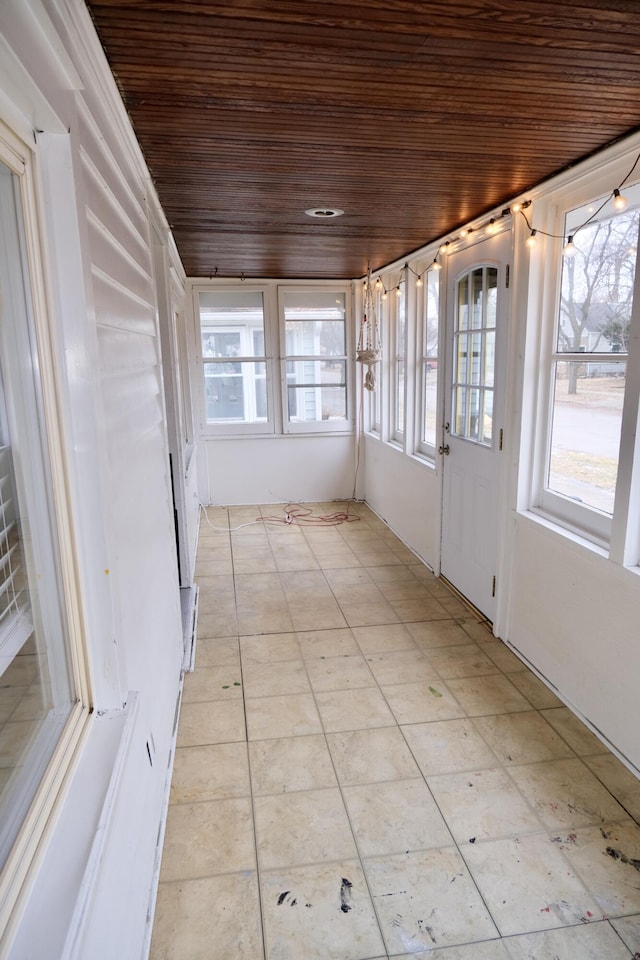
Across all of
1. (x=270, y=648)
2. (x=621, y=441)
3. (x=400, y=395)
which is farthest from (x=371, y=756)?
(x=400, y=395)

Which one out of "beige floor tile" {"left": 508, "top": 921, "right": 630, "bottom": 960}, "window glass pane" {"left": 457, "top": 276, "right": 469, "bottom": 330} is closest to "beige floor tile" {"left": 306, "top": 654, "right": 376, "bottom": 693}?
"beige floor tile" {"left": 508, "top": 921, "right": 630, "bottom": 960}

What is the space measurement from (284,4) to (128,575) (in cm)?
147

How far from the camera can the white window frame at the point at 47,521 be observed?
1.02 m

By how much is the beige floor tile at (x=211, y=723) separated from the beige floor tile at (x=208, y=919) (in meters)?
0.70

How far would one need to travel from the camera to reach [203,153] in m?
2.26

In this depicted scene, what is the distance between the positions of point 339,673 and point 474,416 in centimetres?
178

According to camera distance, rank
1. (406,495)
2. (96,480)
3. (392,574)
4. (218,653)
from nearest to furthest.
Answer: (96,480) → (218,653) → (392,574) → (406,495)

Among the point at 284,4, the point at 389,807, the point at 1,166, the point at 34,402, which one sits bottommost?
the point at 389,807

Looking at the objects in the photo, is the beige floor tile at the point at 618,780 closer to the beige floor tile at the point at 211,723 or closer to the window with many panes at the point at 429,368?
the beige floor tile at the point at 211,723

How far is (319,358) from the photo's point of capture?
6.13 m

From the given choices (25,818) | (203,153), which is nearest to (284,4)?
(203,153)

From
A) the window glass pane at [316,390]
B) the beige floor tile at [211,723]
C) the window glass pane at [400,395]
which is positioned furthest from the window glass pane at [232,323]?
the beige floor tile at [211,723]

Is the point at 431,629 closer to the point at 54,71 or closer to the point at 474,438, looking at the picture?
the point at 474,438

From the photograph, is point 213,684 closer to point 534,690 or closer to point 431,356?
point 534,690
